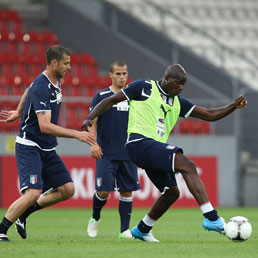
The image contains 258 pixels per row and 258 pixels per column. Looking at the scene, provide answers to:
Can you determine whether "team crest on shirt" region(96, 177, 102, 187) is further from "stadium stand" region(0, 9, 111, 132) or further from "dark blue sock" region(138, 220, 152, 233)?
"stadium stand" region(0, 9, 111, 132)

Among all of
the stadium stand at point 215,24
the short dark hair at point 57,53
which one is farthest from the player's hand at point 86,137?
the stadium stand at point 215,24

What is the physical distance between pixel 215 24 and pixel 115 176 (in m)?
A: 17.2

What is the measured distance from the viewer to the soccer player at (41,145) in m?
8.20

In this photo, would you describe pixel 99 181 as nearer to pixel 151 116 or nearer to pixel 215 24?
pixel 151 116

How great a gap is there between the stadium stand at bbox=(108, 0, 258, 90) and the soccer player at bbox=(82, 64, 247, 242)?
16.8 meters

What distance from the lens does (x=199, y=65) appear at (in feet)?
70.7

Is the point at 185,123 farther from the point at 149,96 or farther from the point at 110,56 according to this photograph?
the point at 149,96

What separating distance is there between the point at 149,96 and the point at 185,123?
11.2 meters

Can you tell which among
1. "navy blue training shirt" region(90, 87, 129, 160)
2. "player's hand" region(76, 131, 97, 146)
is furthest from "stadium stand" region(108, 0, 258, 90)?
"player's hand" region(76, 131, 97, 146)

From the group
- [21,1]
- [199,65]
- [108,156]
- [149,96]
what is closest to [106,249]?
[149,96]

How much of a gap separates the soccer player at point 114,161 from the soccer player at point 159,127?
1.23 meters

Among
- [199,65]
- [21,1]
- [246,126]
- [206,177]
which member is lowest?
[206,177]

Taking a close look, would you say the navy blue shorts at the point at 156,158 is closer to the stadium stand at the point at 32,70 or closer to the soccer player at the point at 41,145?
the soccer player at the point at 41,145

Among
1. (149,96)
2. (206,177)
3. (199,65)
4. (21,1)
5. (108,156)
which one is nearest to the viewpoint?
(149,96)
